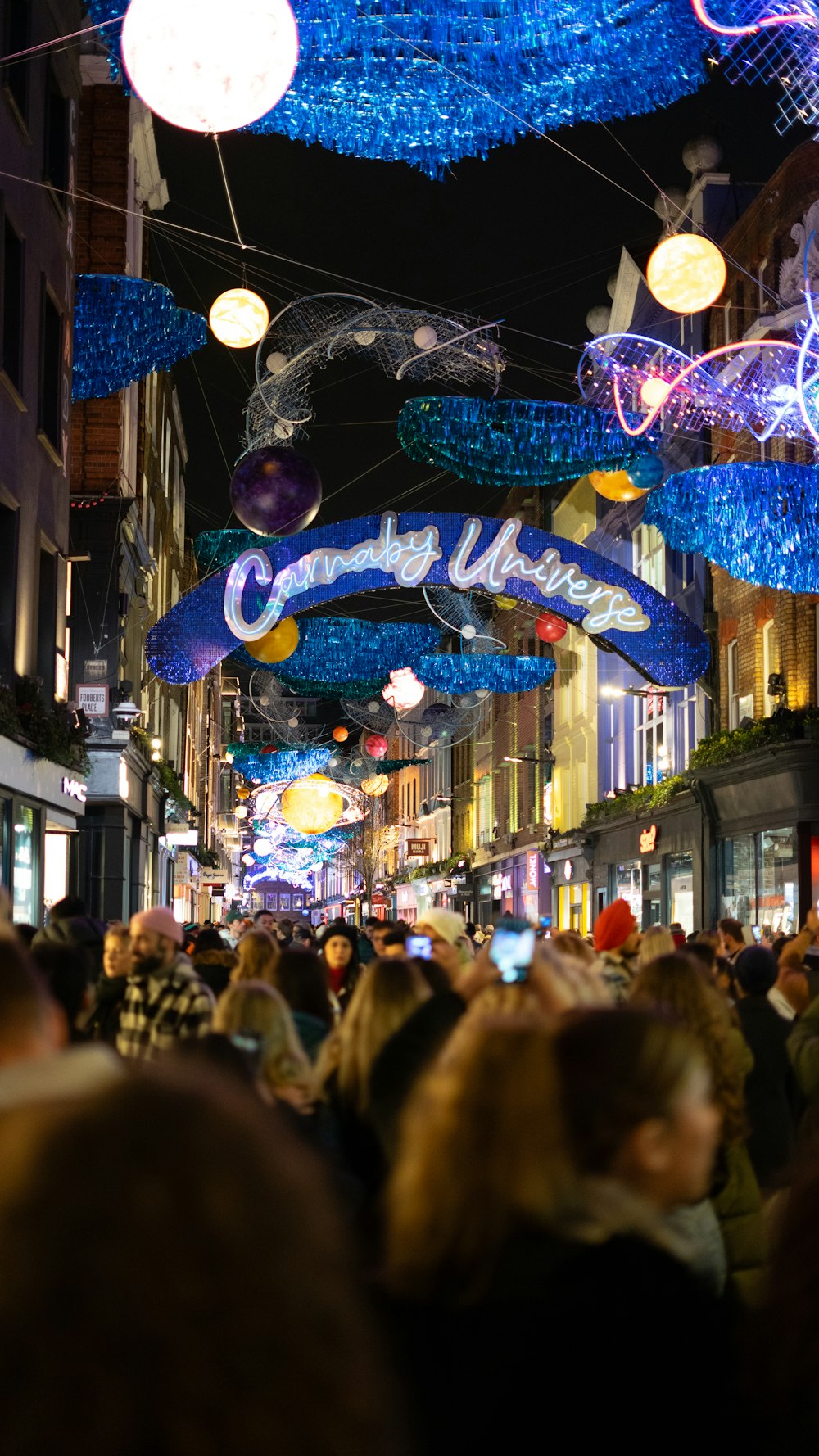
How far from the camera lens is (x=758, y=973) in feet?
25.9

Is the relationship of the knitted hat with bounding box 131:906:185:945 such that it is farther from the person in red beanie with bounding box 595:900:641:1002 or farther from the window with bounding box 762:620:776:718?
the window with bounding box 762:620:776:718

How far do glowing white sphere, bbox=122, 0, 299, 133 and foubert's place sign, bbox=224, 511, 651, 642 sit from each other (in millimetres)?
12890

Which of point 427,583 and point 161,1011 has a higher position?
point 427,583

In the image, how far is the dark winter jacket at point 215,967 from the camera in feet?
38.4

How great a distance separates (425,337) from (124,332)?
636 cm

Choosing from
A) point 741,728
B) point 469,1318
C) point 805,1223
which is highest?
point 741,728

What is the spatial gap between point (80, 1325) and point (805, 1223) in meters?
1.24

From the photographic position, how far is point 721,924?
14.9 meters

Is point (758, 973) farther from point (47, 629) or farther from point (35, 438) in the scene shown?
point (47, 629)

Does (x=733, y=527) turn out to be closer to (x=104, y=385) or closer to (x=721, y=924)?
(x=721, y=924)

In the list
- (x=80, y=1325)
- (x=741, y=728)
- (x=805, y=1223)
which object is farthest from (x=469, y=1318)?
(x=741, y=728)

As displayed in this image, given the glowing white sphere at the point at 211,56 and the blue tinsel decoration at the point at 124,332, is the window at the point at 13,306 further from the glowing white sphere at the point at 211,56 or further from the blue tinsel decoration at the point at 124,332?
the glowing white sphere at the point at 211,56

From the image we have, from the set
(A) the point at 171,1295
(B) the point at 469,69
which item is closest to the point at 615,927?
(B) the point at 469,69

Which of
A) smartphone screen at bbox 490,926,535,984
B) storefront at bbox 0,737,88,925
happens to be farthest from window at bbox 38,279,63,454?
smartphone screen at bbox 490,926,535,984
